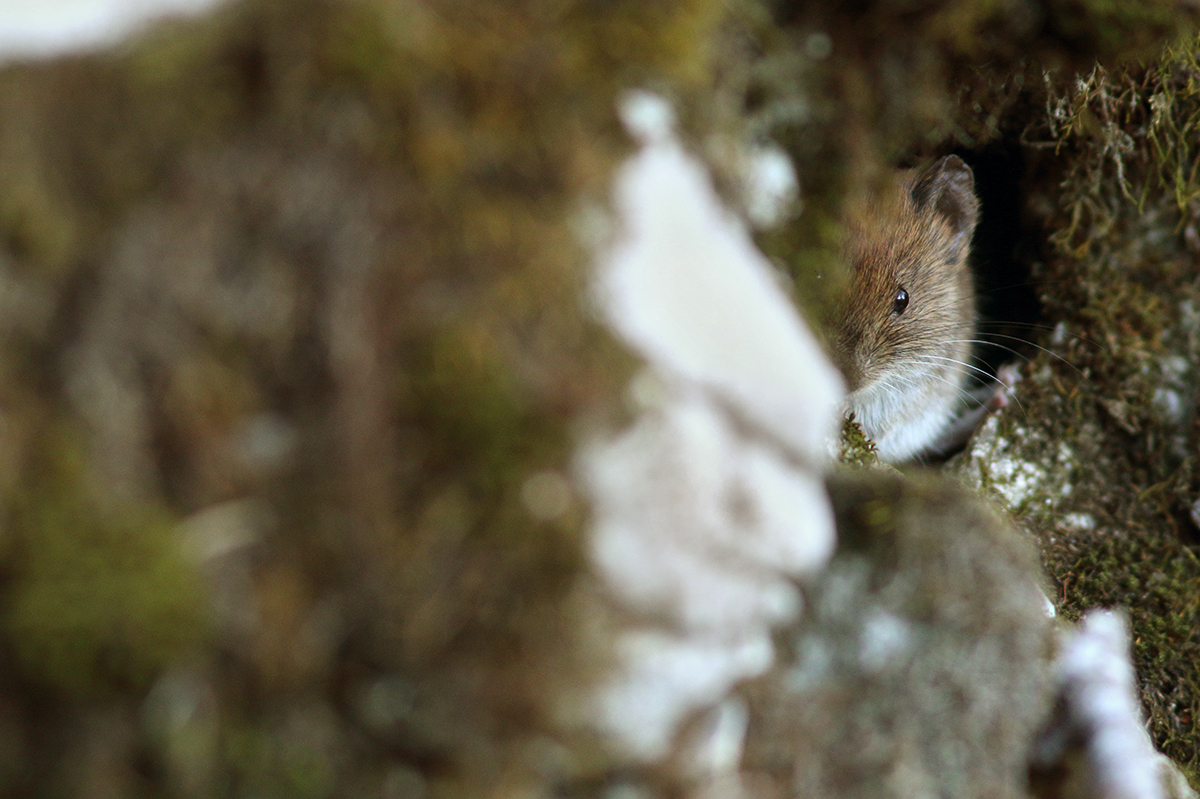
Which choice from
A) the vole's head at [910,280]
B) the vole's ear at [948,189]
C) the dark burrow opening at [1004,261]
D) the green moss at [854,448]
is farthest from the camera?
the dark burrow opening at [1004,261]

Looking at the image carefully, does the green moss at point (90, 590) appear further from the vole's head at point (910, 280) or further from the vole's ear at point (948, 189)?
the vole's ear at point (948, 189)

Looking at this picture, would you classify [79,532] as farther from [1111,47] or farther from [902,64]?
[1111,47]

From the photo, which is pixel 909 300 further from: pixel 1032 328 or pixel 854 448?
pixel 854 448

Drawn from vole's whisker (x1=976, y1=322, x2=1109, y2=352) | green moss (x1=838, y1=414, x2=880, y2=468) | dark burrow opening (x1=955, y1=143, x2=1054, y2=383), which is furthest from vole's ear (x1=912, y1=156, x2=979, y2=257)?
green moss (x1=838, y1=414, x2=880, y2=468)

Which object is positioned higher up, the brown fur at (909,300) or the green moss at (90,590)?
the green moss at (90,590)

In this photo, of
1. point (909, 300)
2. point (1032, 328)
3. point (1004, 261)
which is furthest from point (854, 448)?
point (1004, 261)

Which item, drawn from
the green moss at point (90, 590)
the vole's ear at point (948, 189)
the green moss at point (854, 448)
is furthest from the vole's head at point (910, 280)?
the green moss at point (90, 590)

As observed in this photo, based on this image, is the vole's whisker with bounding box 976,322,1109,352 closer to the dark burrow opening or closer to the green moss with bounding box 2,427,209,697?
the dark burrow opening
